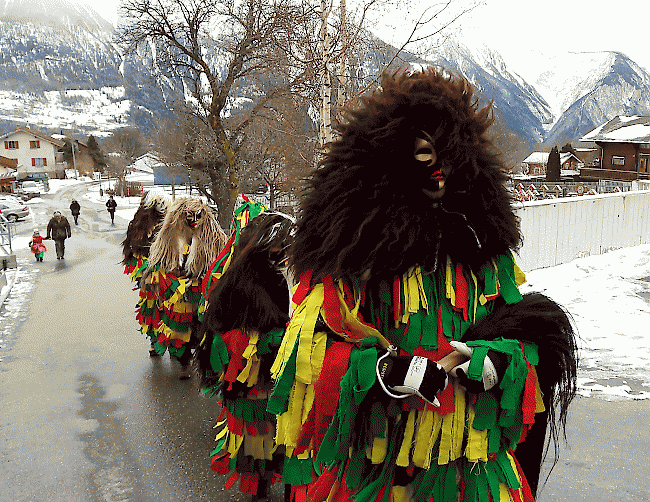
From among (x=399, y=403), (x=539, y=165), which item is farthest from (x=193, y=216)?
(x=539, y=165)

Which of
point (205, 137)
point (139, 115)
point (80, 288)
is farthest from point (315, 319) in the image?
point (139, 115)

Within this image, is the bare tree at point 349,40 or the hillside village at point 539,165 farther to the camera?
the hillside village at point 539,165

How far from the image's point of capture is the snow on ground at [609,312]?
550cm

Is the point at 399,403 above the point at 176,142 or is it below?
below

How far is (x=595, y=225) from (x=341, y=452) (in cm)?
1079

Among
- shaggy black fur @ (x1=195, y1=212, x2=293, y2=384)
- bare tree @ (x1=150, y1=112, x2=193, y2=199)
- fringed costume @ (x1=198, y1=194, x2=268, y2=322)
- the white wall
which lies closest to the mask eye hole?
fringed costume @ (x1=198, y1=194, x2=268, y2=322)

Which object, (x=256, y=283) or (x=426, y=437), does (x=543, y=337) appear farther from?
(x=256, y=283)

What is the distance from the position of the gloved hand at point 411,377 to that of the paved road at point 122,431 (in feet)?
7.75

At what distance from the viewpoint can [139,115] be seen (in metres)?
180

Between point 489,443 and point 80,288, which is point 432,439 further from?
point 80,288

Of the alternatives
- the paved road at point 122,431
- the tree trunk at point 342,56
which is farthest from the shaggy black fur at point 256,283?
the tree trunk at point 342,56

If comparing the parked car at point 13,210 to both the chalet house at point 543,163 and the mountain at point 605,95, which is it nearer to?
the chalet house at point 543,163

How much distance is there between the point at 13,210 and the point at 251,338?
3469 cm

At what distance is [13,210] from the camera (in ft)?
108
